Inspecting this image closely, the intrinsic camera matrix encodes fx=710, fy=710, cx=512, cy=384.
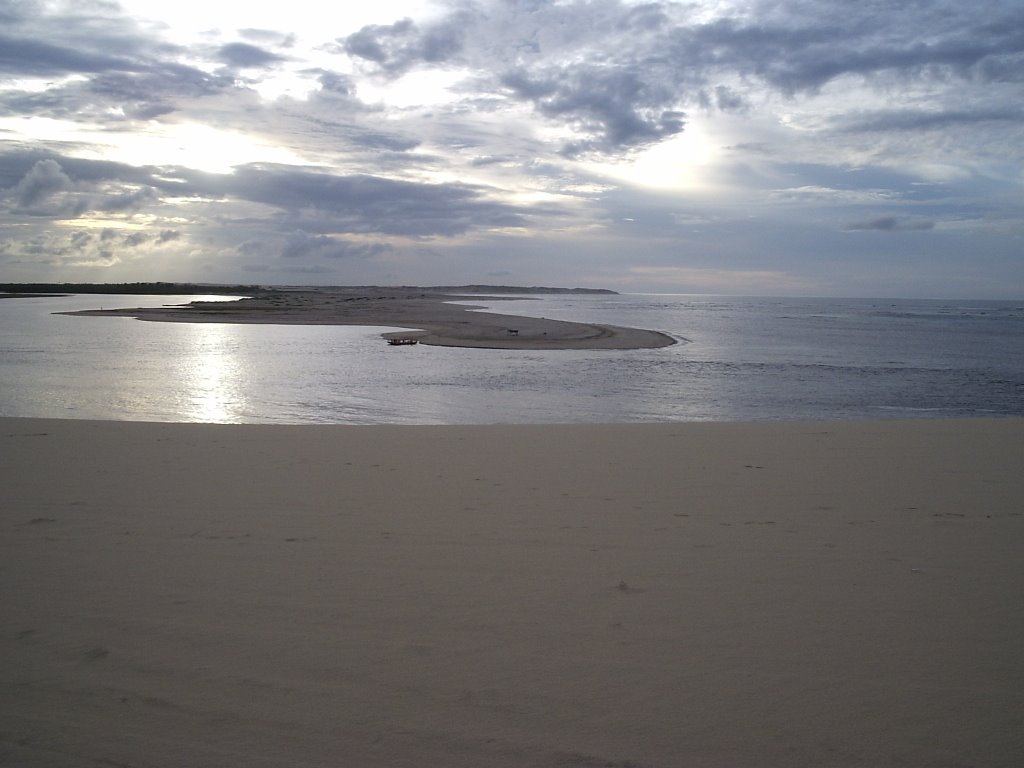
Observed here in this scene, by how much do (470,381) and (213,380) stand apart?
22.9 ft

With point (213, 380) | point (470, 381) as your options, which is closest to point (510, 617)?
point (470, 381)

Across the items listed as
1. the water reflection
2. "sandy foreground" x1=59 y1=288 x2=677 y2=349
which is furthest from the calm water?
"sandy foreground" x1=59 y1=288 x2=677 y2=349

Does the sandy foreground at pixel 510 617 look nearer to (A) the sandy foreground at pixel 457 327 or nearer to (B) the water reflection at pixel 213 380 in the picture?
(B) the water reflection at pixel 213 380

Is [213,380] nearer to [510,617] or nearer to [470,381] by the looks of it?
[470,381]

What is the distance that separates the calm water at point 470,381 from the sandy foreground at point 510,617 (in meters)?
7.31

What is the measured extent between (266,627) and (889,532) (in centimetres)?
459

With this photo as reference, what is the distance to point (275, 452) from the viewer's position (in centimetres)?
851

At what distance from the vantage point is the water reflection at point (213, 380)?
1421 cm

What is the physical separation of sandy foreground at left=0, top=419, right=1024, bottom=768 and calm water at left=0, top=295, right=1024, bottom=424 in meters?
7.31

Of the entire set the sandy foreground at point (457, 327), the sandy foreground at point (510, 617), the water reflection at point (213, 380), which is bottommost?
the water reflection at point (213, 380)

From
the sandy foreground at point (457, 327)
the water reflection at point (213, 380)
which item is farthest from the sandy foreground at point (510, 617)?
the sandy foreground at point (457, 327)

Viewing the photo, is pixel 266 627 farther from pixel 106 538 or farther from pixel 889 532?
pixel 889 532

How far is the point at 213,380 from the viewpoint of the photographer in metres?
19.3

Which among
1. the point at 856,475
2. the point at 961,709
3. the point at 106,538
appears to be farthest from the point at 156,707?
the point at 856,475
